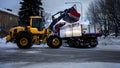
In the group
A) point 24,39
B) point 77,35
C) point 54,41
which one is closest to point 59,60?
point 24,39

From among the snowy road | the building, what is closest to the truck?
the snowy road

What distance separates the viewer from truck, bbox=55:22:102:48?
119ft

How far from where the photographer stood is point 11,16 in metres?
117

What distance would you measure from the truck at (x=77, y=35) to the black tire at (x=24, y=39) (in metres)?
5.30

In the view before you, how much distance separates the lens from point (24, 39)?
1291 inches

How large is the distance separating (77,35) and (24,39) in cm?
637

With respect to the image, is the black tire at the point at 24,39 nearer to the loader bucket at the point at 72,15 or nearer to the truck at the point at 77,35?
the truck at the point at 77,35

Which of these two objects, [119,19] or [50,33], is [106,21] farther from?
[50,33]

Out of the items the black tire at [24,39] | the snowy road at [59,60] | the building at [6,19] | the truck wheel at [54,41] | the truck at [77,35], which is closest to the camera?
the snowy road at [59,60]

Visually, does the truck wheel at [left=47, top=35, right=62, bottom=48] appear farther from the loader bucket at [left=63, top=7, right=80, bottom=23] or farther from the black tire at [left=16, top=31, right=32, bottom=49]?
the loader bucket at [left=63, top=7, right=80, bottom=23]

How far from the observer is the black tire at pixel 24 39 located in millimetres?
32625

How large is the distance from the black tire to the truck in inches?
209

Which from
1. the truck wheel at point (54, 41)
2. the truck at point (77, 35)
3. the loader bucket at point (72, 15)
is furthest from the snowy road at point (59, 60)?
the loader bucket at point (72, 15)

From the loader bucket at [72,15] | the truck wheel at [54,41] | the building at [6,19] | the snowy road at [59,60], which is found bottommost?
the snowy road at [59,60]
